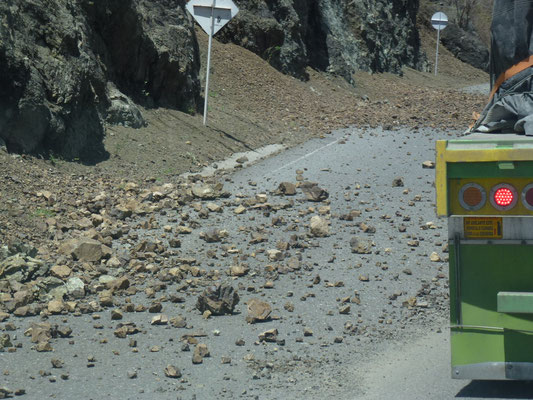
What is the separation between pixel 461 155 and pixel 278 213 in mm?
5407

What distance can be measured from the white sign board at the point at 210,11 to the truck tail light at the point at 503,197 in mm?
11144

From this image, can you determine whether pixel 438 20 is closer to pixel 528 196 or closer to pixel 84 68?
pixel 84 68

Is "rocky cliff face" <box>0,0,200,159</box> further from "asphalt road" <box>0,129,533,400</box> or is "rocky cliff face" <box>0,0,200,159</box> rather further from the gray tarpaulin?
the gray tarpaulin

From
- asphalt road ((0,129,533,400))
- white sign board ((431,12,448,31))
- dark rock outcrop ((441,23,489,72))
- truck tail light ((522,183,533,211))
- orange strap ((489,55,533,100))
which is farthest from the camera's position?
dark rock outcrop ((441,23,489,72))

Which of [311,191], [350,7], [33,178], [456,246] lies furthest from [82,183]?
[350,7]

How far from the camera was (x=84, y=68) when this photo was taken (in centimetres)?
1212

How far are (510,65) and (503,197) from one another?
172 centimetres

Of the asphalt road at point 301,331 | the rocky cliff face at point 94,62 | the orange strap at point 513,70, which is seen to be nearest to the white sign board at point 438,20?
the rocky cliff face at point 94,62

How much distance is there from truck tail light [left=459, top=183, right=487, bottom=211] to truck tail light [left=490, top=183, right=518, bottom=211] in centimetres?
5

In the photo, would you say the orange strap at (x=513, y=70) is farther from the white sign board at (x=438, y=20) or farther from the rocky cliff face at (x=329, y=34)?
the white sign board at (x=438, y=20)

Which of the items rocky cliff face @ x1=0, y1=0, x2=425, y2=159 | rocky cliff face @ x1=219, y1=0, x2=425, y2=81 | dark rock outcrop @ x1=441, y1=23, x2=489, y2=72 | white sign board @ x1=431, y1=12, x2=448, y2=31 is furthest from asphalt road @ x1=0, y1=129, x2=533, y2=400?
dark rock outcrop @ x1=441, y1=23, x2=489, y2=72

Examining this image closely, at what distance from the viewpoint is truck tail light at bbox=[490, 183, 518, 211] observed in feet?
14.6

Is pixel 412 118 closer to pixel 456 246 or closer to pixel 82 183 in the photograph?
pixel 82 183

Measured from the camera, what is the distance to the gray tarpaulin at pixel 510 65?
17.6ft
